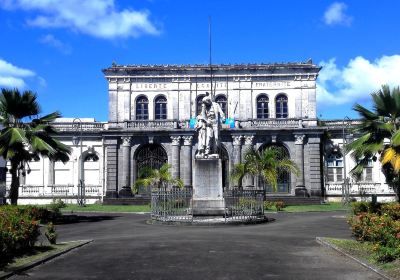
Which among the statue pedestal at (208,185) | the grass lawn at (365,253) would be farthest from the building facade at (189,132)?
the grass lawn at (365,253)

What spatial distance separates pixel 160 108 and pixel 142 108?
5.77 feet

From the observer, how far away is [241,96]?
46.5 metres

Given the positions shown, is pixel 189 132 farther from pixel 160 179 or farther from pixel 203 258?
pixel 203 258

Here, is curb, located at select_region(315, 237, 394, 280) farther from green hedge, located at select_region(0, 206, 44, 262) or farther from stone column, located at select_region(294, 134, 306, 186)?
stone column, located at select_region(294, 134, 306, 186)

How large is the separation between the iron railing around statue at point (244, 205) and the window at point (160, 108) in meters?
23.4

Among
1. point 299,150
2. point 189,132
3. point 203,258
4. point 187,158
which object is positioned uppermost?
point 189,132

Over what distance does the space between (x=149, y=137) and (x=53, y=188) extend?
34.8ft

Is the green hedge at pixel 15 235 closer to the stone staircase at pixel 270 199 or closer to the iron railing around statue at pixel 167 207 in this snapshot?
the iron railing around statue at pixel 167 207

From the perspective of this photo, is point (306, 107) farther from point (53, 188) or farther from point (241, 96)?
point (53, 188)

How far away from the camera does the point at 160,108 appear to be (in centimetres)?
4722

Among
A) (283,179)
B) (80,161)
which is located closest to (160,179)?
(80,161)

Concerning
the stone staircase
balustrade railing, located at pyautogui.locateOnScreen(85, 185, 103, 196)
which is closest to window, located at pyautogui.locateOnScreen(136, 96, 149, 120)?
balustrade railing, located at pyautogui.locateOnScreen(85, 185, 103, 196)

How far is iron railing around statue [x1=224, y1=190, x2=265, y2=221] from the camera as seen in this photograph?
23.2 m

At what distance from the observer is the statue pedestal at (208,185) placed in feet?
75.6
